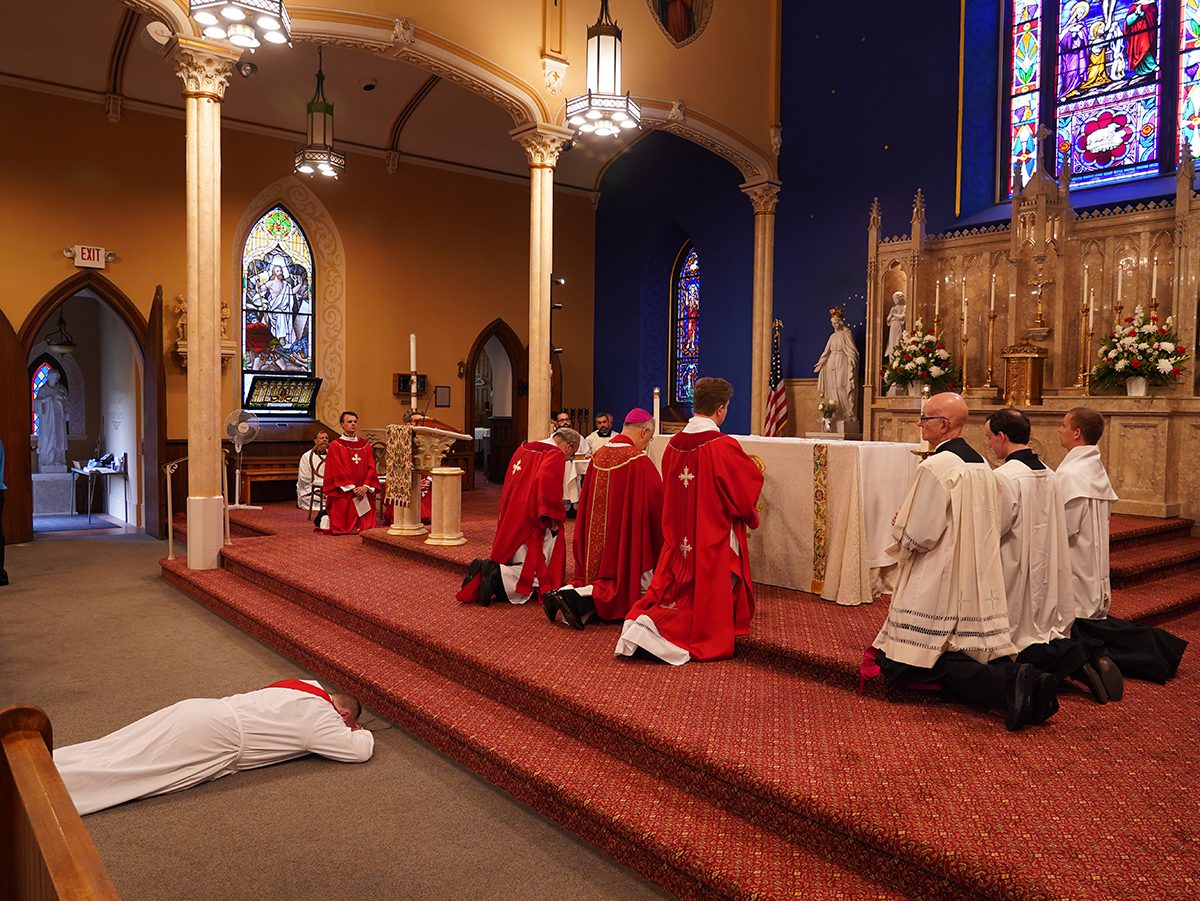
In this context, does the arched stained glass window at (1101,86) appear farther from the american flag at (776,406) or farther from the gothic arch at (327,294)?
the gothic arch at (327,294)

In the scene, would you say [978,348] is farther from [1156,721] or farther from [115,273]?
[115,273]

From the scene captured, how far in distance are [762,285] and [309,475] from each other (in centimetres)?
655

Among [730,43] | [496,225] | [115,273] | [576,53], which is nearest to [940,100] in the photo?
[730,43]

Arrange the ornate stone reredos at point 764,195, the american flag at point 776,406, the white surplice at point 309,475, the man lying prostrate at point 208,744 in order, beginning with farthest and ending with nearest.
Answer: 1. the ornate stone reredos at point 764,195
2. the american flag at point 776,406
3. the white surplice at point 309,475
4. the man lying prostrate at point 208,744

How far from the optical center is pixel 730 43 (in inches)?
457

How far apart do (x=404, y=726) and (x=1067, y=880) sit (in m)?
3.24

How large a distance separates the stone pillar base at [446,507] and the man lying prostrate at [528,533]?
6.03ft

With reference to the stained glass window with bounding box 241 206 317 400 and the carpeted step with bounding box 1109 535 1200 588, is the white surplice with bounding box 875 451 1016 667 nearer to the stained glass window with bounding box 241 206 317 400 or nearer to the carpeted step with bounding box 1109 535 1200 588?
the carpeted step with bounding box 1109 535 1200 588

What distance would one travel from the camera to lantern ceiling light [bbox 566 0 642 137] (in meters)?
8.23

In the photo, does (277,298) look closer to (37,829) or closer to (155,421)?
(155,421)

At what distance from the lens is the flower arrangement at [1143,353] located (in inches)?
313

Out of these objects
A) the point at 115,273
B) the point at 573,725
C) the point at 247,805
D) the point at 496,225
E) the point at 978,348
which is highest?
the point at 496,225

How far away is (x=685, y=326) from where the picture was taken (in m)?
14.6

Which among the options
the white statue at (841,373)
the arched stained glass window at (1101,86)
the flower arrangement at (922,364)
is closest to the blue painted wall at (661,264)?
the white statue at (841,373)
